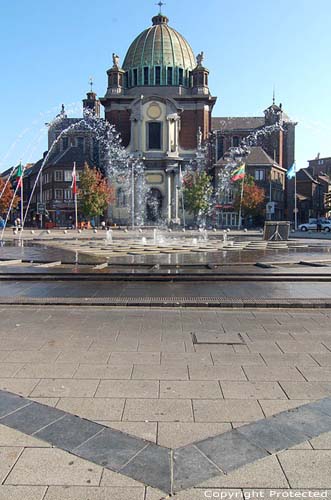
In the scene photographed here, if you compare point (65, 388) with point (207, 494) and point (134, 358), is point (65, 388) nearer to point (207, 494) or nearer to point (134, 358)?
point (134, 358)

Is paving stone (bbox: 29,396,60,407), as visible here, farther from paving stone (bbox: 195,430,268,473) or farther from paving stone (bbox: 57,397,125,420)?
paving stone (bbox: 195,430,268,473)

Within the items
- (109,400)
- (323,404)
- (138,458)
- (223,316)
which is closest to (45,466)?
(138,458)

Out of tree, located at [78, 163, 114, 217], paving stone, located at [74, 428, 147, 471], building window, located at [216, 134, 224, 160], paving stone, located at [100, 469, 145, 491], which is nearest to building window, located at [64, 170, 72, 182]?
tree, located at [78, 163, 114, 217]

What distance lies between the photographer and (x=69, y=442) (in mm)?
3783

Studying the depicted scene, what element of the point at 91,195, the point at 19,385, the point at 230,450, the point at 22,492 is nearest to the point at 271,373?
the point at 230,450

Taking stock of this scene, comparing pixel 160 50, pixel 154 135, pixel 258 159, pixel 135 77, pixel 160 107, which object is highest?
pixel 160 50

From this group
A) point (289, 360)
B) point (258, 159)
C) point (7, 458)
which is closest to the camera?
point (7, 458)

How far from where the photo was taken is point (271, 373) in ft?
17.9

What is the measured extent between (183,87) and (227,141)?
40.5 feet

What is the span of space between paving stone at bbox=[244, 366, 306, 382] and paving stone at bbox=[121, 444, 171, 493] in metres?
1.97

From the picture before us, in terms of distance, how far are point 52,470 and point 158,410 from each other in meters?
1.31

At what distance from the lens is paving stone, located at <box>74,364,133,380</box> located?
17.5ft

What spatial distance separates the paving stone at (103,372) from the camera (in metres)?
5.35

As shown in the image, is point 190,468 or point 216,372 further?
point 216,372
